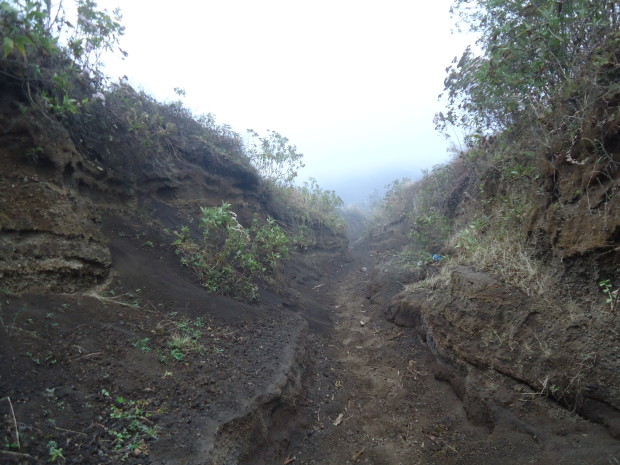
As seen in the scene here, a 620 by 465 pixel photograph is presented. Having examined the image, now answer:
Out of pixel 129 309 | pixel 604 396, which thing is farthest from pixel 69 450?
pixel 604 396

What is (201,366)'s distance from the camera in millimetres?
3875

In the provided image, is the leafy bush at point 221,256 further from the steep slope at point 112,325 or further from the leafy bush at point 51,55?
the leafy bush at point 51,55

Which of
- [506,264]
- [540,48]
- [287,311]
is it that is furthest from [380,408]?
[540,48]

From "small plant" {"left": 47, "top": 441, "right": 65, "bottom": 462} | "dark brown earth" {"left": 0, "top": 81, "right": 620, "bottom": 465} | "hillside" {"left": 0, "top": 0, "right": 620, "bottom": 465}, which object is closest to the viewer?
"small plant" {"left": 47, "top": 441, "right": 65, "bottom": 462}

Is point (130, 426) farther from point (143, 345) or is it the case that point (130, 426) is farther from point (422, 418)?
point (422, 418)

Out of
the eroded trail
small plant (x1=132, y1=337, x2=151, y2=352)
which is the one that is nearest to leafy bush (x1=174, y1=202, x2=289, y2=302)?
small plant (x1=132, y1=337, x2=151, y2=352)

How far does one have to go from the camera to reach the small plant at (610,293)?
301 centimetres

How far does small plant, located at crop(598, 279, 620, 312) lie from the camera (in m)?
3.01

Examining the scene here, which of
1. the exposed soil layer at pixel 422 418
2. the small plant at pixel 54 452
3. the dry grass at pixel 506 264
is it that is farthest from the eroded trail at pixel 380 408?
the small plant at pixel 54 452

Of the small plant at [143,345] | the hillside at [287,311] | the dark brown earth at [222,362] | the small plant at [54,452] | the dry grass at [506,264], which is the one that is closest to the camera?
the small plant at [54,452]

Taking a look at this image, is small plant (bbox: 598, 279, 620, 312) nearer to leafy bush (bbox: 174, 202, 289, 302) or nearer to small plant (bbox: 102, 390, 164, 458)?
small plant (bbox: 102, 390, 164, 458)

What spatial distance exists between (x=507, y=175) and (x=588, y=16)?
6.95ft

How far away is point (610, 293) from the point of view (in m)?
3.04

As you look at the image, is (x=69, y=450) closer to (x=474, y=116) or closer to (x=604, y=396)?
(x=604, y=396)
